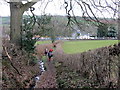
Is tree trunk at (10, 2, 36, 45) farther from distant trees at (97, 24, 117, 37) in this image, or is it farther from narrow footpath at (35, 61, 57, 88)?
distant trees at (97, 24, 117, 37)

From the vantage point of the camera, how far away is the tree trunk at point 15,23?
1613 mm

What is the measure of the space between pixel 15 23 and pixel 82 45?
64cm

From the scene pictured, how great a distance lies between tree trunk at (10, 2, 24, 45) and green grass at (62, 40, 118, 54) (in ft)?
1.49

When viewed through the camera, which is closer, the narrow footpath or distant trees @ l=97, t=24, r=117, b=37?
distant trees @ l=97, t=24, r=117, b=37

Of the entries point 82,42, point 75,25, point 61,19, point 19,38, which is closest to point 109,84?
point 82,42

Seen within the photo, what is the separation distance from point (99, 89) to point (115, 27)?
1.63ft

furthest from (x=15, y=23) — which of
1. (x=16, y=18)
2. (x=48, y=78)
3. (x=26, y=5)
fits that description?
(x=48, y=78)

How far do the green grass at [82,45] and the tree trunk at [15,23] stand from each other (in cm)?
45

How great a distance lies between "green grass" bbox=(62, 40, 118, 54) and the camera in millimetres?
1409

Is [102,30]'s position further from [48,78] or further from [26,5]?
[26,5]

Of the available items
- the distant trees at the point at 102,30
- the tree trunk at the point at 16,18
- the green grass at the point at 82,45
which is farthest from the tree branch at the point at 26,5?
the distant trees at the point at 102,30

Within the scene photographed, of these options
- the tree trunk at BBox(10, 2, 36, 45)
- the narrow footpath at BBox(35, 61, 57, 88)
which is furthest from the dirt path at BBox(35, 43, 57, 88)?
the tree trunk at BBox(10, 2, 36, 45)

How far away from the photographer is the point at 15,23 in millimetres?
1661

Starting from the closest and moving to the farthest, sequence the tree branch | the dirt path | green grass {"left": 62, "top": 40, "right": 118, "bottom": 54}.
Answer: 1. green grass {"left": 62, "top": 40, "right": 118, "bottom": 54}
2. the dirt path
3. the tree branch
